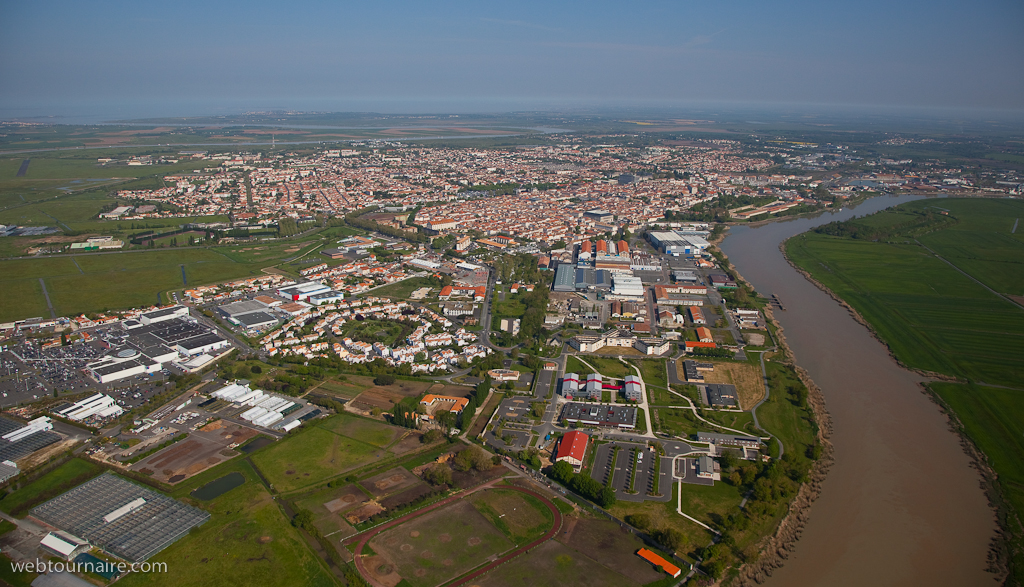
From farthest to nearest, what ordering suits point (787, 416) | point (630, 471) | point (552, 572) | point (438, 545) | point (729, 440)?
point (787, 416), point (729, 440), point (630, 471), point (438, 545), point (552, 572)

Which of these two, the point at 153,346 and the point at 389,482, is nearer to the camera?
the point at 389,482

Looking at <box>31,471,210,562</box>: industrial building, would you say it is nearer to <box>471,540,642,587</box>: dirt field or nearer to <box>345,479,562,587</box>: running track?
<box>345,479,562,587</box>: running track

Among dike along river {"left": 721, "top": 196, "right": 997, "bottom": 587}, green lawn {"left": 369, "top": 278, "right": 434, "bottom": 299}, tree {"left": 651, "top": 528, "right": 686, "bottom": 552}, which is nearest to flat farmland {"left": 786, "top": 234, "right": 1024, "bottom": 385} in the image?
dike along river {"left": 721, "top": 196, "right": 997, "bottom": 587}

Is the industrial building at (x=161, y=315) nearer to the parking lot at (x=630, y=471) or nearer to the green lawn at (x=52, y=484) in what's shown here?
the green lawn at (x=52, y=484)

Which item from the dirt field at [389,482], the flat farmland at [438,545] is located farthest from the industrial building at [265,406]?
the flat farmland at [438,545]

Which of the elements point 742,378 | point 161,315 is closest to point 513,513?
point 742,378

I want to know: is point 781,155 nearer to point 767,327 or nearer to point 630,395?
point 767,327

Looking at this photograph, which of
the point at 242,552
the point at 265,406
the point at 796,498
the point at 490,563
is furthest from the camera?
the point at 265,406

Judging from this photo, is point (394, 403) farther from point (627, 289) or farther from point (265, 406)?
point (627, 289)
